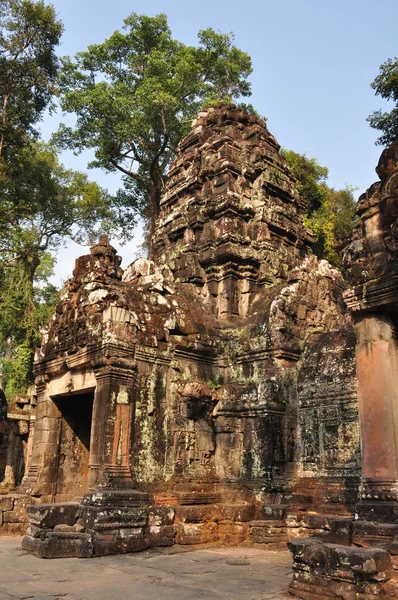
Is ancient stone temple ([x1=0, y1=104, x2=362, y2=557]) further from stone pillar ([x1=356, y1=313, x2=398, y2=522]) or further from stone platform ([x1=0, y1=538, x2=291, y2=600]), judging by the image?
stone pillar ([x1=356, y1=313, x2=398, y2=522])

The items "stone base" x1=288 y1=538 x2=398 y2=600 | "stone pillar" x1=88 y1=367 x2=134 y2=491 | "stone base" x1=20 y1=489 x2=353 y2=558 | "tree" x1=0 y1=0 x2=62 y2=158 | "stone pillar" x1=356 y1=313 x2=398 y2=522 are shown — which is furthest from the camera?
"tree" x1=0 y1=0 x2=62 y2=158

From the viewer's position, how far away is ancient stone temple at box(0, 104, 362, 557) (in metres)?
8.54

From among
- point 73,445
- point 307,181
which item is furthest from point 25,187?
point 73,445

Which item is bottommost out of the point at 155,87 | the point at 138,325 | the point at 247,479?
the point at 247,479

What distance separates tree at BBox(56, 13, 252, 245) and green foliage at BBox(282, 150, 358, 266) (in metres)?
4.46

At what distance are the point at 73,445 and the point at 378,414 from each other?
22.5 feet

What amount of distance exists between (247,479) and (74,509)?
2974 millimetres

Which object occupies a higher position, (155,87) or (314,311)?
(155,87)

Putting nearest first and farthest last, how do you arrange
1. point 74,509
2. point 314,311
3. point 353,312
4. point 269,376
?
point 353,312, point 74,509, point 269,376, point 314,311

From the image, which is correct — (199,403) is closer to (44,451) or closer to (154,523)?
(154,523)

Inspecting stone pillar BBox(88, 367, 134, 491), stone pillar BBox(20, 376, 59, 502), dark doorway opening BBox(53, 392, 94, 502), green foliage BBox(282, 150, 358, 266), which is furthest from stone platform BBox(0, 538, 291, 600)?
green foliage BBox(282, 150, 358, 266)

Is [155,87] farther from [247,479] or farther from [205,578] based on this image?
[205,578]

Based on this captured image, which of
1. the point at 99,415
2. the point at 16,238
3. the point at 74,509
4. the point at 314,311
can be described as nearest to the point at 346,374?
the point at 314,311

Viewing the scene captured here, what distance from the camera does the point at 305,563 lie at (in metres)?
5.33
